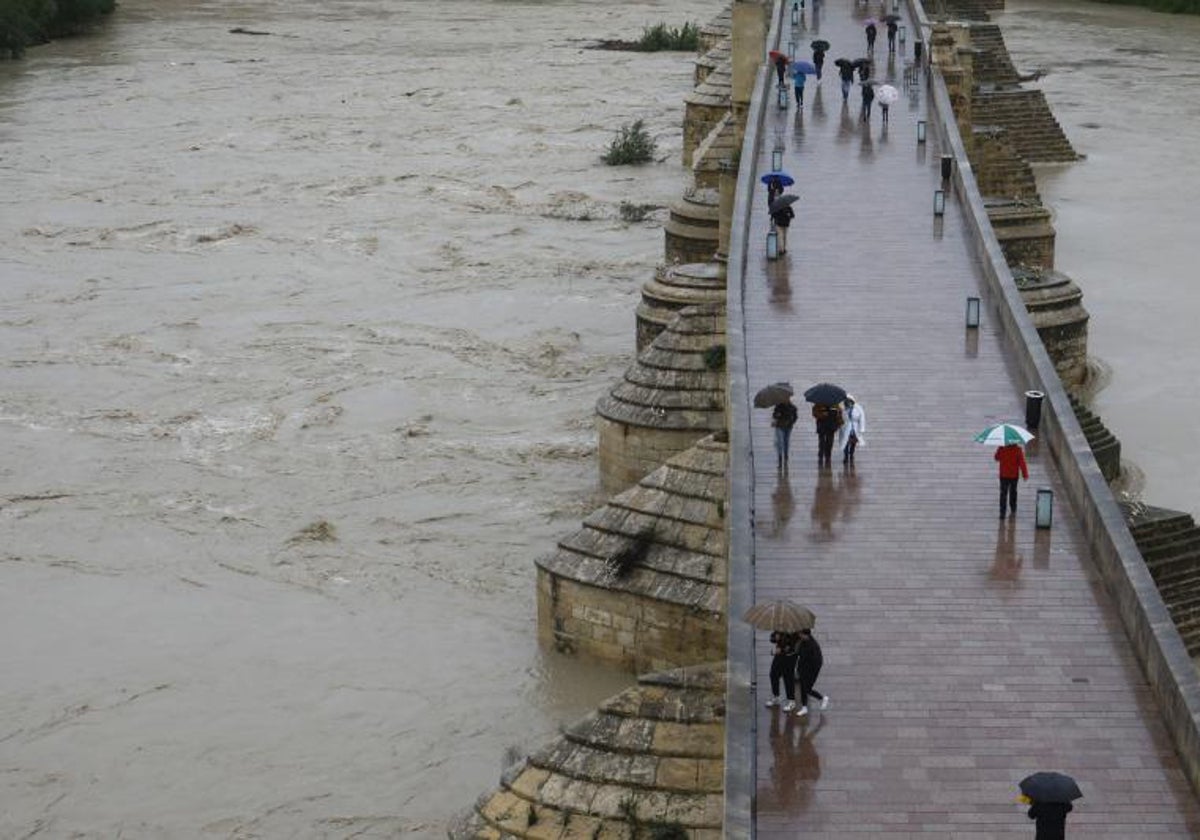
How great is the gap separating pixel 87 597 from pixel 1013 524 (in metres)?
10.1

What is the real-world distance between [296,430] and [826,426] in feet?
38.1

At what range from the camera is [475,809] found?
50.6 feet

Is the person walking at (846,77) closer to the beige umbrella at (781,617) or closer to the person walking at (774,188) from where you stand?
the person walking at (774,188)

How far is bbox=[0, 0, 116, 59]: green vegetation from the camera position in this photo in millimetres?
60750

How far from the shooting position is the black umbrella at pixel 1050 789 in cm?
1144

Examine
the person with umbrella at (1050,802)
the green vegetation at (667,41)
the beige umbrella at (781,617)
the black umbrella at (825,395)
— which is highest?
the black umbrella at (825,395)

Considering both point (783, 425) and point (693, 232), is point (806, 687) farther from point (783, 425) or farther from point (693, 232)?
point (693, 232)

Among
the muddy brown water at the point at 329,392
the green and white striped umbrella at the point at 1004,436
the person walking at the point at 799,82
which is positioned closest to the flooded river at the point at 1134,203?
the muddy brown water at the point at 329,392

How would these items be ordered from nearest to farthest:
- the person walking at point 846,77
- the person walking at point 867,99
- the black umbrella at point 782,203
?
the black umbrella at point 782,203
the person walking at point 867,99
the person walking at point 846,77

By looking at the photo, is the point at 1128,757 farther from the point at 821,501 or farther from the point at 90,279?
the point at 90,279

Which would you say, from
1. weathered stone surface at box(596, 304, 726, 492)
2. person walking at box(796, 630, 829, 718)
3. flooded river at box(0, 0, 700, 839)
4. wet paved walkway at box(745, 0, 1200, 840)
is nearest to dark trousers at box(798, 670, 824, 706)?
person walking at box(796, 630, 829, 718)

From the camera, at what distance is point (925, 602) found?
49.4 ft

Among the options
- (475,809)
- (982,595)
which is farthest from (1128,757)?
(475,809)

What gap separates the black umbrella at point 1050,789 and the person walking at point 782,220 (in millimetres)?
12588
